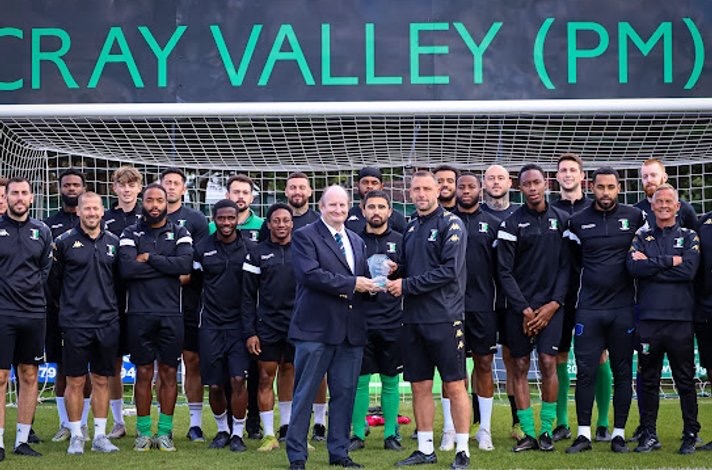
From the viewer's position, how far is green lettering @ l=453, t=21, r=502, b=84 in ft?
42.1

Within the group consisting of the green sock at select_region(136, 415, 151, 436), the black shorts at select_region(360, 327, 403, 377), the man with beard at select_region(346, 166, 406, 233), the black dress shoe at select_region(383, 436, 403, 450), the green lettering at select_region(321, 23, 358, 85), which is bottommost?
the black dress shoe at select_region(383, 436, 403, 450)

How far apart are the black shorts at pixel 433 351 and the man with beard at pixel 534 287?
Answer: 3.13ft

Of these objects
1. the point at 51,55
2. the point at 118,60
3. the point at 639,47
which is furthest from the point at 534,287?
the point at 51,55

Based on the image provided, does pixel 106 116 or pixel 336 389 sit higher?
pixel 106 116

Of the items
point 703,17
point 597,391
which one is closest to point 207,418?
point 597,391

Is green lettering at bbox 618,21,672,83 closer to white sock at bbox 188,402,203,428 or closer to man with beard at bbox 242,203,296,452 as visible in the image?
man with beard at bbox 242,203,296,452

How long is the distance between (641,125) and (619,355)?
3.29 meters

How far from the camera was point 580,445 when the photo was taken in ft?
29.8

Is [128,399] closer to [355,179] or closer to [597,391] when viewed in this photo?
[355,179]

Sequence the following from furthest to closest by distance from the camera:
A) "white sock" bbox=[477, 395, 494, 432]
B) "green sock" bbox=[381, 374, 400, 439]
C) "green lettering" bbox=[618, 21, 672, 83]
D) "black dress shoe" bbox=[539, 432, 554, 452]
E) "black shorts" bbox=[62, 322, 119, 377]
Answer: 1. "green lettering" bbox=[618, 21, 672, 83]
2. "green sock" bbox=[381, 374, 400, 439]
3. "white sock" bbox=[477, 395, 494, 432]
4. "black shorts" bbox=[62, 322, 119, 377]
5. "black dress shoe" bbox=[539, 432, 554, 452]

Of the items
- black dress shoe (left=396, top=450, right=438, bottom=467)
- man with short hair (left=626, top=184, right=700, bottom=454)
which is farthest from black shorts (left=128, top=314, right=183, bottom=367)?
man with short hair (left=626, top=184, right=700, bottom=454)

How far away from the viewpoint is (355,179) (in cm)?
1402

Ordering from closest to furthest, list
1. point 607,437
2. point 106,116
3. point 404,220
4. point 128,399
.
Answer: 1. point 607,437
2. point 404,220
3. point 106,116
4. point 128,399

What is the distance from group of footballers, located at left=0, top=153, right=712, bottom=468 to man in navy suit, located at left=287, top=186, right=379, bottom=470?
11.9 inches
